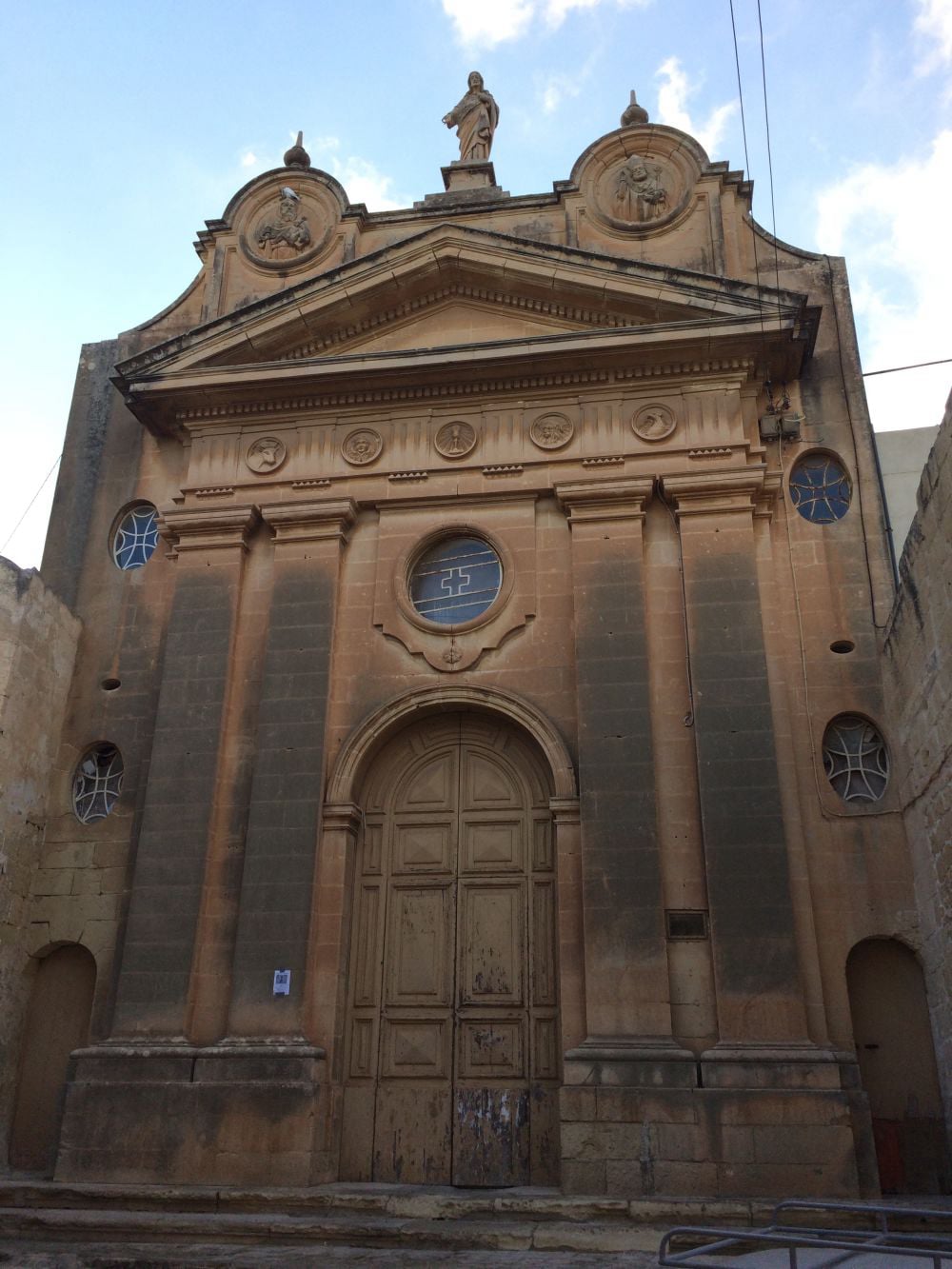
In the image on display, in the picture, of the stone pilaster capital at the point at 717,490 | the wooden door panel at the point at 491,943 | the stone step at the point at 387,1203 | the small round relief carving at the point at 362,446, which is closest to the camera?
the stone step at the point at 387,1203

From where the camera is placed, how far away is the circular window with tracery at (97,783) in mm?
14156

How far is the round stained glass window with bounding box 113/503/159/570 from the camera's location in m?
15.4

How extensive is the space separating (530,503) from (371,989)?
20.4ft

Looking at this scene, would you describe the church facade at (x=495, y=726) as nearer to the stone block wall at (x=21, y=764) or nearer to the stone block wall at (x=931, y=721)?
the stone block wall at (x=21, y=764)

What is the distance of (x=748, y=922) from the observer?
452 inches

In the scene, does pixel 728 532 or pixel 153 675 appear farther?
pixel 153 675

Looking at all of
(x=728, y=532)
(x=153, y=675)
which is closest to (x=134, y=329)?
(x=153, y=675)

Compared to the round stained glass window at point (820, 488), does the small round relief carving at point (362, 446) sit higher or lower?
higher

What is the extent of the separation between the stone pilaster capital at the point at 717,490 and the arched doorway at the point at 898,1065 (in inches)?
207

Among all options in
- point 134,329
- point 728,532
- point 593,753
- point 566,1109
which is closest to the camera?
point 566,1109

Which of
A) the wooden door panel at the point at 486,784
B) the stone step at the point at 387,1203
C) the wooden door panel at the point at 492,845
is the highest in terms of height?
the wooden door panel at the point at 486,784

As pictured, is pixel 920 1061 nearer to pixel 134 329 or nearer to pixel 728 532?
pixel 728 532

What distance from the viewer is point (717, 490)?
44.2ft

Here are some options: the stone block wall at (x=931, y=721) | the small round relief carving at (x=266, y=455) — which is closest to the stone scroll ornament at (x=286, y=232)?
the small round relief carving at (x=266, y=455)
